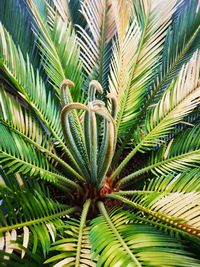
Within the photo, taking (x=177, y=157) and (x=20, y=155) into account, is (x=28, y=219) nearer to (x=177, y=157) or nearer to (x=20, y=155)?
(x=20, y=155)

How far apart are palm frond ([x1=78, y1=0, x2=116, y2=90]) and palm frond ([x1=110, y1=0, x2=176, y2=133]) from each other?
77 millimetres

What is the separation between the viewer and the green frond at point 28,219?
2.13 ft

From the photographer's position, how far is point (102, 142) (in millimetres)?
865

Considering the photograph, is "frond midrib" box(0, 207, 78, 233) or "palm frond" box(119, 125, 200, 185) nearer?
"frond midrib" box(0, 207, 78, 233)

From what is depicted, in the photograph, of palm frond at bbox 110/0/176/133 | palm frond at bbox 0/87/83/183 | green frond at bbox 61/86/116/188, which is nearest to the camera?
green frond at bbox 61/86/116/188

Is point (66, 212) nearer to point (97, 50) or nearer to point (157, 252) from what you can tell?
point (157, 252)

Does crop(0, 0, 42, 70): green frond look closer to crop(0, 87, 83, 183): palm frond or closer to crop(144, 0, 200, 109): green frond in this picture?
crop(0, 87, 83, 183): palm frond

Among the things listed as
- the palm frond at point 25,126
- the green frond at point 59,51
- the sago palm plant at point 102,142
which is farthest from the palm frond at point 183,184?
the green frond at point 59,51

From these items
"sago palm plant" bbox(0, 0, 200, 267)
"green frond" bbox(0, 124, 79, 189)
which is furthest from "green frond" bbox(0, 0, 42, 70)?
"green frond" bbox(0, 124, 79, 189)

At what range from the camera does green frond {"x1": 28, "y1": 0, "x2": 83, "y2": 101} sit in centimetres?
102

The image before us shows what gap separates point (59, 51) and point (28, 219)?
1.64 feet

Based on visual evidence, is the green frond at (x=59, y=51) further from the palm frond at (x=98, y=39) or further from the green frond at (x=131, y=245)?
the green frond at (x=131, y=245)

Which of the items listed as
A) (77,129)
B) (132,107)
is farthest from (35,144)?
(132,107)

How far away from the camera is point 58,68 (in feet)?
3.38
